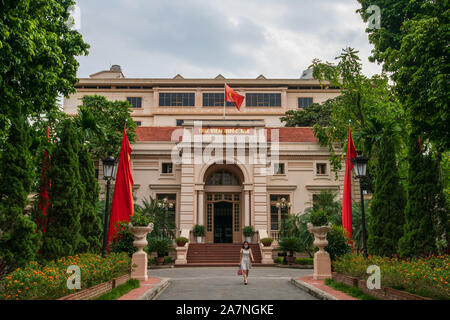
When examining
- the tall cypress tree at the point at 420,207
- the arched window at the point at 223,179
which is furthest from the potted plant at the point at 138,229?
the arched window at the point at 223,179

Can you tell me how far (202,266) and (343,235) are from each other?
1242 cm

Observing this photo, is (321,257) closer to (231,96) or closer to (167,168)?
(167,168)

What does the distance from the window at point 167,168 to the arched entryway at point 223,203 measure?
2.93 metres

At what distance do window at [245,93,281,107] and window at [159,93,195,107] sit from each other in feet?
22.5

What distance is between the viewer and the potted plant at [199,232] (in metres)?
28.3

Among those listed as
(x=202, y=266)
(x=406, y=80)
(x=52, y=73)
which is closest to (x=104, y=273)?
(x=52, y=73)

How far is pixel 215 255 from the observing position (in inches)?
1061

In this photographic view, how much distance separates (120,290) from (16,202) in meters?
3.64

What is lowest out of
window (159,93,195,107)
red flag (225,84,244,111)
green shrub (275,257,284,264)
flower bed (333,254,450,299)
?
green shrub (275,257,284,264)

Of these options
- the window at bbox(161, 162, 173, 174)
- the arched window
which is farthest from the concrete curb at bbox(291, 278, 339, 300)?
the window at bbox(161, 162, 173, 174)

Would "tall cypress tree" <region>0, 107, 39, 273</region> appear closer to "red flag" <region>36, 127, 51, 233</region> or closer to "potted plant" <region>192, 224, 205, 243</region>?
"red flag" <region>36, 127, 51, 233</region>

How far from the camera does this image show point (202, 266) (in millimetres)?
25062

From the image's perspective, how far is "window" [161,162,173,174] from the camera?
104 feet

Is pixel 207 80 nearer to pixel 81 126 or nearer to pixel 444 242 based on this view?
pixel 81 126
